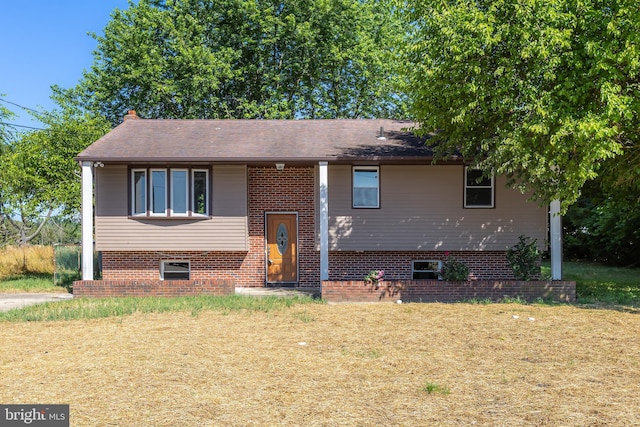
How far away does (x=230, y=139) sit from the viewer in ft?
52.2

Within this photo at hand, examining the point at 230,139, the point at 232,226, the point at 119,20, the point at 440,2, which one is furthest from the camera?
the point at 119,20

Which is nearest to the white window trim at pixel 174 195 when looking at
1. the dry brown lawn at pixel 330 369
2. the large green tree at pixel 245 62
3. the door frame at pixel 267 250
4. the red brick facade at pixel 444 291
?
the door frame at pixel 267 250

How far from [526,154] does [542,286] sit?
3.80m

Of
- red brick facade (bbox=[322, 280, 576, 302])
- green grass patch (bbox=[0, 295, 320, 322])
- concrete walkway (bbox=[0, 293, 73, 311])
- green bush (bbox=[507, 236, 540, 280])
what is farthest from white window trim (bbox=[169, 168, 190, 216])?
green bush (bbox=[507, 236, 540, 280])

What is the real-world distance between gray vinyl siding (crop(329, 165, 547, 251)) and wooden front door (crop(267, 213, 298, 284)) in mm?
1357

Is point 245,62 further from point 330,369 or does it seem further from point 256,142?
point 330,369

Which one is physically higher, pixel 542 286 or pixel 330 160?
pixel 330 160

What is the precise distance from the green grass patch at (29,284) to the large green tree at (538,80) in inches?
463

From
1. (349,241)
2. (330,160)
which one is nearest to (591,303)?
(349,241)

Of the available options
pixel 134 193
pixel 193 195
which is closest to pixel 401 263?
pixel 193 195

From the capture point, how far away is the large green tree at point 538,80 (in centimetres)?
998

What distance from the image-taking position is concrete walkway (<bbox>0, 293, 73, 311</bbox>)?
12.8m

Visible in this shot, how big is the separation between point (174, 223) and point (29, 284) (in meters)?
5.52

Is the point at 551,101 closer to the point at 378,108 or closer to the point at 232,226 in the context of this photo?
the point at 232,226
